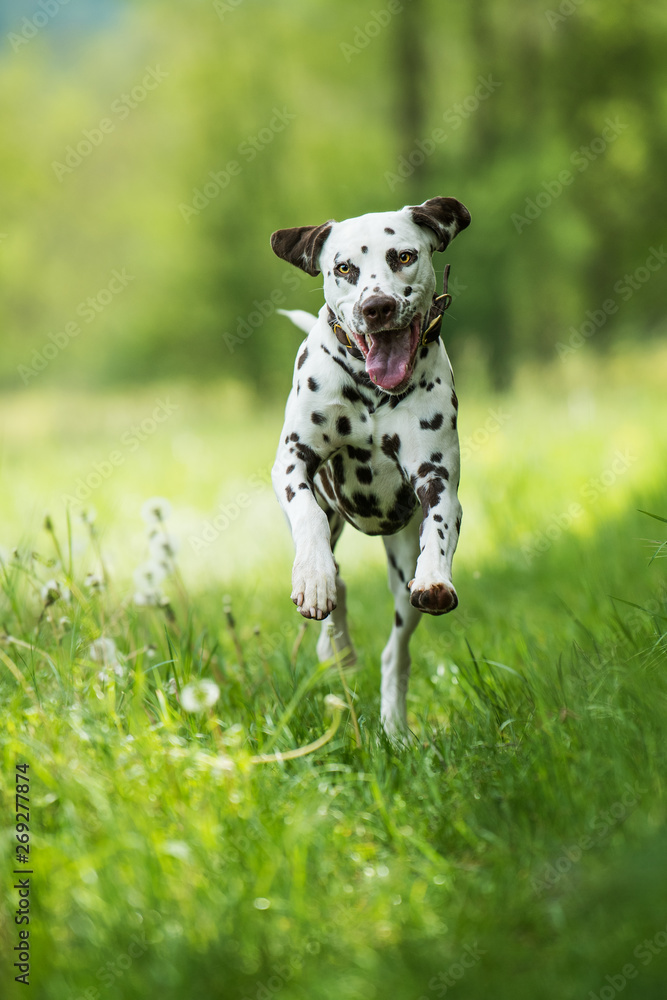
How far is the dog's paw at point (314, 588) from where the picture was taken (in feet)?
9.97

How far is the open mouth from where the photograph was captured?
132 inches

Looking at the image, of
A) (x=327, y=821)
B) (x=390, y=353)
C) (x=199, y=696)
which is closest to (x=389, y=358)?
(x=390, y=353)

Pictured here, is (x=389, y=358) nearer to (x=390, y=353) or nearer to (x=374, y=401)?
(x=390, y=353)

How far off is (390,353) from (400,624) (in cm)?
147

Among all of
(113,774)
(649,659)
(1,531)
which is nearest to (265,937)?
(113,774)

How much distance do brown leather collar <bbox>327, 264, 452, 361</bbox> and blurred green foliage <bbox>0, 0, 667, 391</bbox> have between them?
15.0 meters

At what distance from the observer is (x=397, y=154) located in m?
19.9

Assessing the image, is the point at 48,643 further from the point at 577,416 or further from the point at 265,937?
the point at 577,416

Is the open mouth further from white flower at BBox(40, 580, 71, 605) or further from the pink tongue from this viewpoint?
white flower at BBox(40, 580, 71, 605)

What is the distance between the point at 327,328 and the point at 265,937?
2.17 meters

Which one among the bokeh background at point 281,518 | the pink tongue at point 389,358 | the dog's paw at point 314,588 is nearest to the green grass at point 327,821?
the bokeh background at point 281,518

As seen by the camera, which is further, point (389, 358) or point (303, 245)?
point (303, 245)

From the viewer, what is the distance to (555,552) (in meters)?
7.49

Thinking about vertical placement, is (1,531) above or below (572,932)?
below
